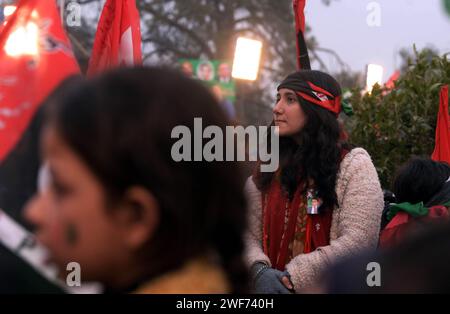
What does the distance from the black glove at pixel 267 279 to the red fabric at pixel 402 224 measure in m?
Answer: 0.64

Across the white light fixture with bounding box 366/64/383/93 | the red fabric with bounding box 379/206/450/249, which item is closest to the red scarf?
the red fabric with bounding box 379/206/450/249

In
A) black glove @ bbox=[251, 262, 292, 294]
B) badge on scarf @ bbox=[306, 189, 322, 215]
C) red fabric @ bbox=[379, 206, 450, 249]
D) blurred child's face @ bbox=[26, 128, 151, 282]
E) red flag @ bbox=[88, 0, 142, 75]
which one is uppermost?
red flag @ bbox=[88, 0, 142, 75]

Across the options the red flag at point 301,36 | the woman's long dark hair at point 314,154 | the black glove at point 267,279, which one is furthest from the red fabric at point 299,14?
the black glove at point 267,279

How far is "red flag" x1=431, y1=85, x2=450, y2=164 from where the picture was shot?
163 inches

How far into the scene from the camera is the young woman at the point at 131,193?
40.3 inches

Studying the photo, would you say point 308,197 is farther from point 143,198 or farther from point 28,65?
point 143,198

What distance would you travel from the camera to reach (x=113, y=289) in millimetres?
1092

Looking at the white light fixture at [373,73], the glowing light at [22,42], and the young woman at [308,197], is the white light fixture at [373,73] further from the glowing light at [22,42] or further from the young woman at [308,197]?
the glowing light at [22,42]

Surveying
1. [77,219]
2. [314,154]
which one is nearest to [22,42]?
[314,154]

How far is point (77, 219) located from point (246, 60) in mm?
9445

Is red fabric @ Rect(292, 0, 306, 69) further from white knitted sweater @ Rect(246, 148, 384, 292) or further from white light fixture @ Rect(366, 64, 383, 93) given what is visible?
white light fixture @ Rect(366, 64, 383, 93)

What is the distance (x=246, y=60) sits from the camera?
1035cm

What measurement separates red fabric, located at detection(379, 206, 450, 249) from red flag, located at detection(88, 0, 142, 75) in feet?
4.26
